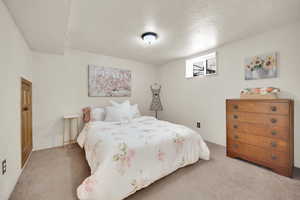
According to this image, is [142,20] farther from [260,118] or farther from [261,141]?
[261,141]

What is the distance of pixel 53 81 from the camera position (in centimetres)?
289

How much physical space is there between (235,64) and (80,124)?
3803 mm

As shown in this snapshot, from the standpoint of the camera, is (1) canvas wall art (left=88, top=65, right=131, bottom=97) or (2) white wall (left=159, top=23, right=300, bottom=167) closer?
(2) white wall (left=159, top=23, right=300, bottom=167)

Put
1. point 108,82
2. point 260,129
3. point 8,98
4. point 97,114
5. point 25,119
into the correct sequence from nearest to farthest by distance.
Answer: point 8,98 → point 260,129 → point 25,119 → point 97,114 → point 108,82

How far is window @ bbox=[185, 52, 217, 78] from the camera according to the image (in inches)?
124

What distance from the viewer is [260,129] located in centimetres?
200

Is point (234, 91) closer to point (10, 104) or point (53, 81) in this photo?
point (10, 104)

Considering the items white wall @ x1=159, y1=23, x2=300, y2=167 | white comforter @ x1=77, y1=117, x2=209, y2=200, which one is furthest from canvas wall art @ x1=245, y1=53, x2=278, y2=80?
white comforter @ x1=77, y1=117, x2=209, y2=200

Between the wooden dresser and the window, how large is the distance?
1164 millimetres

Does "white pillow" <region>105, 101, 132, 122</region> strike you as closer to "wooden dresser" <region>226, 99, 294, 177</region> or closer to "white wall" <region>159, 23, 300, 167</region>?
"white wall" <region>159, 23, 300, 167</region>

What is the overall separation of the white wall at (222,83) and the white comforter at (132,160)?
49.7 inches

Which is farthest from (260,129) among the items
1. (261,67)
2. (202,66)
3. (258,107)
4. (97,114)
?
(97,114)

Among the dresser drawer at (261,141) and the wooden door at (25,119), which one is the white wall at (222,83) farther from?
the wooden door at (25,119)

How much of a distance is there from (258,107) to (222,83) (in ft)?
3.21
